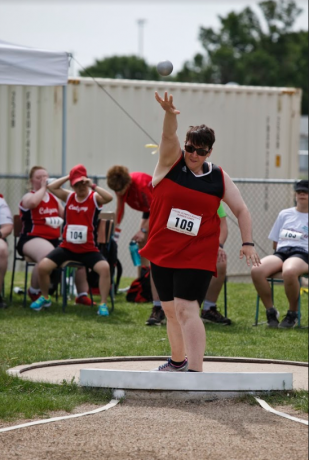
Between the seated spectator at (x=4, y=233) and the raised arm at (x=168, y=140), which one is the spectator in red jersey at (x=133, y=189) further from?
the raised arm at (x=168, y=140)

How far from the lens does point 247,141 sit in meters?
14.3

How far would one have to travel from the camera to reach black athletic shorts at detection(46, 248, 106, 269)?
29.4 feet

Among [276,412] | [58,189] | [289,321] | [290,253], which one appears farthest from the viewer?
[58,189]

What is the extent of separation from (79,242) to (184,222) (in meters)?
4.14

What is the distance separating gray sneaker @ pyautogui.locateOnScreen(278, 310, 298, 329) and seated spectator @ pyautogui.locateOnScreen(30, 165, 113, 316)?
1960 mm

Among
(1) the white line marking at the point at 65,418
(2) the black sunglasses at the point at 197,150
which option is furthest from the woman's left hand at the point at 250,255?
(1) the white line marking at the point at 65,418

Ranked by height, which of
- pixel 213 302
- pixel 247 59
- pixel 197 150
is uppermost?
pixel 247 59

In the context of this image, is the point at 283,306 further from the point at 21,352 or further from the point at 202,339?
the point at 202,339

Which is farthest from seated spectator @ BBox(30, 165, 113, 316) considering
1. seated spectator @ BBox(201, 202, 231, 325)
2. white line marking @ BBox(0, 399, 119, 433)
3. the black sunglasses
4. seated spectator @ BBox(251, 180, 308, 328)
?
the black sunglasses

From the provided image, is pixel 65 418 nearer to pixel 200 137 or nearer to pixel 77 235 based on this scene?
pixel 200 137

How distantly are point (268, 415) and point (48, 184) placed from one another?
5.49 metres

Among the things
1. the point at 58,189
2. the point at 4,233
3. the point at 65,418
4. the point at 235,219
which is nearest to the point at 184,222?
the point at 65,418

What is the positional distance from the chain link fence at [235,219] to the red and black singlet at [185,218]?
8.30 metres

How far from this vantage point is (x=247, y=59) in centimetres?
4353
